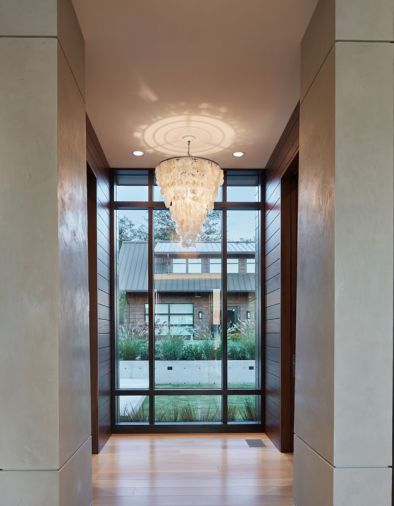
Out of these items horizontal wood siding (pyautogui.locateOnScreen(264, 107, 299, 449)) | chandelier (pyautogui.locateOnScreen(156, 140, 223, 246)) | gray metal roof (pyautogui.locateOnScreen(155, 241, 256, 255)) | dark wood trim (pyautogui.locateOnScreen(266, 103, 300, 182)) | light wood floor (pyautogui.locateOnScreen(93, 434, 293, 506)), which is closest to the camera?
light wood floor (pyautogui.locateOnScreen(93, 434, 293, 506))

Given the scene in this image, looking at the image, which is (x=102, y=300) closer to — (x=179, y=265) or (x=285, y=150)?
(x=179, y=265)

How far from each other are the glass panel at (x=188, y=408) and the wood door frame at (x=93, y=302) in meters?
1.06

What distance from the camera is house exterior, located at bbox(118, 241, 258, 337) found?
560 cm

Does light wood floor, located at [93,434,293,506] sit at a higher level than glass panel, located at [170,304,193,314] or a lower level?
lower

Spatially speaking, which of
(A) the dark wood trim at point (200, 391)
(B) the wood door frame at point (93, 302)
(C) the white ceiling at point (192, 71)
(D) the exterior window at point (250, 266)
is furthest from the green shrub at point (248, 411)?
(C) the white ceiling at point (192, 71)

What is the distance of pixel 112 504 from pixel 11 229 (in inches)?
90.0

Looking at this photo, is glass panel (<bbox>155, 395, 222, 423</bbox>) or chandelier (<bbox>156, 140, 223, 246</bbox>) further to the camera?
glass panel (<bbox>155, 395, 222, 423</bbox>)

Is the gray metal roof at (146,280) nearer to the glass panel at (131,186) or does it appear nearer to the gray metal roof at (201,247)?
the gray metal roof at (201,247)

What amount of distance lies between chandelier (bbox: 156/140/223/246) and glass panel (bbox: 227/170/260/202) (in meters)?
1.37

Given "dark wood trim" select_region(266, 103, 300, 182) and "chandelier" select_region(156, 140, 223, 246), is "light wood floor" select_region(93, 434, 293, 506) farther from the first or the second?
"dark wood trim" select_region(266, 103, 300, 182)

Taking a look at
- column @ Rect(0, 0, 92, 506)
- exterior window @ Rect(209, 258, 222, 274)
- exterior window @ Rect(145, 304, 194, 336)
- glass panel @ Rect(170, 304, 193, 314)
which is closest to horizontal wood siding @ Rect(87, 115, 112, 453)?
exterior window @ Rect(145, 304, 194, 336)

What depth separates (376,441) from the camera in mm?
2119

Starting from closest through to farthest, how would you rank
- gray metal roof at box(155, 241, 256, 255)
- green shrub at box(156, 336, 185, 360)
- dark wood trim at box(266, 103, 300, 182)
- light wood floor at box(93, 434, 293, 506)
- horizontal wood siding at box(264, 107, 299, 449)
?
1. light wood floor at box(93, 434, 293, 506)
2. dark wood trim at box(266, 103, 300, 182)
3. horizontal wood siding at box(264, 107, 299, 449)
4. green shrub at box(156, 336, 185, 360)
5. gray metal roof at box(155, 241, 256, 255)

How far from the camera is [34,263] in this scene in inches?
85.8
